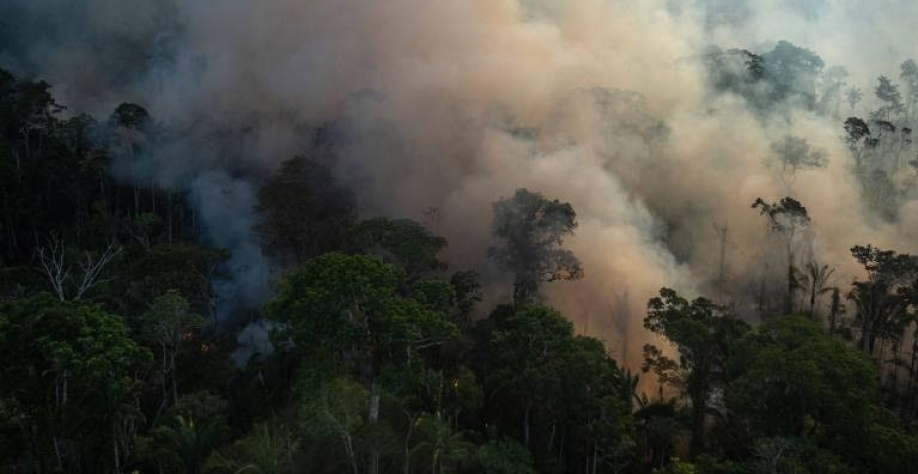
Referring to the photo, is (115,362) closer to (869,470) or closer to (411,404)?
(411,404)

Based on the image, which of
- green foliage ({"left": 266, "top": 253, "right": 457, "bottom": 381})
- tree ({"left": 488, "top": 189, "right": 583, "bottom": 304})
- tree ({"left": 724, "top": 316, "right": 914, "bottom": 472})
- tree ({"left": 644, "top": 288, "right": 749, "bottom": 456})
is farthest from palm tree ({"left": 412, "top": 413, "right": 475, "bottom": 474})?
Result: tree ({"left": 488, "top": 189, "right": 583, "bottom": 304})

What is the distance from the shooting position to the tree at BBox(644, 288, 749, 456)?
86.4 ft

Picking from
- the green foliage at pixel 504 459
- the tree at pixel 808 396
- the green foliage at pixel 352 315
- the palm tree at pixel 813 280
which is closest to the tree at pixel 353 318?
the green foliage at pixel 352 315

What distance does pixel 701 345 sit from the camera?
86.3 ft

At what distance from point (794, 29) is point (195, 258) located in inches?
2885

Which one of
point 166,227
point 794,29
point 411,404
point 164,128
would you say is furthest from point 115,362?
point 794,29

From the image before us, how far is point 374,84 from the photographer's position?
197ft

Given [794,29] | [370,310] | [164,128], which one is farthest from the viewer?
[794,29]

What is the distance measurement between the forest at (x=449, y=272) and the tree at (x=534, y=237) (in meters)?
0.14

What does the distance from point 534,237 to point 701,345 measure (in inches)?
452

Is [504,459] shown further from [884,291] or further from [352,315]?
[884,291]

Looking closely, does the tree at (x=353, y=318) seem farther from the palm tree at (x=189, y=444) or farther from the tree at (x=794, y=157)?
the tree at (x=794, y=157)

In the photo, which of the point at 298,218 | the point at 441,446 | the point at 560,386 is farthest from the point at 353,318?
the point at 298,218

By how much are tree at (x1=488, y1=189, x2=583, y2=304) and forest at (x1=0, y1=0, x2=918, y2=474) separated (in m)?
0.14
